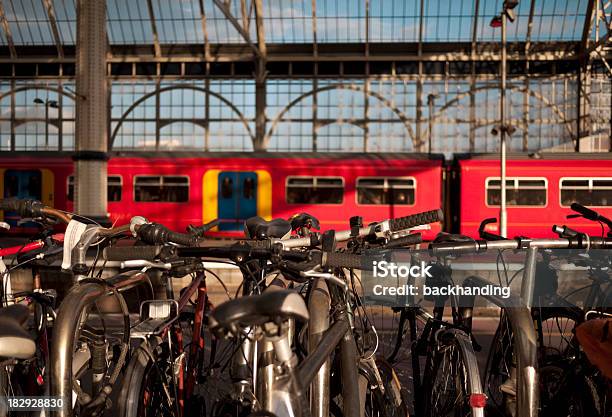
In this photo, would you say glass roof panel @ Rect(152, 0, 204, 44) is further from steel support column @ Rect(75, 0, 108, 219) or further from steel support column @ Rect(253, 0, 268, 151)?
steel support column @ Rect(75, 0, 108, 219)

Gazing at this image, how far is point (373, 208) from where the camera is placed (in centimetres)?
2028

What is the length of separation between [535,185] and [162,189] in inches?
434

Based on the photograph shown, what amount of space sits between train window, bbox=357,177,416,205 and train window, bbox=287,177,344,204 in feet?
2.05

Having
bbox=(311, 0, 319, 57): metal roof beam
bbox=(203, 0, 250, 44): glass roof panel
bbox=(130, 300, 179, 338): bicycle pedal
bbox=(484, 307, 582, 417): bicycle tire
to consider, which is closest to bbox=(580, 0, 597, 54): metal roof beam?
bbox=(311, 0, 319, 57): metal roof beam

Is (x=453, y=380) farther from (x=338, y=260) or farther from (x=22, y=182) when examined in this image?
(x=22, y=182)

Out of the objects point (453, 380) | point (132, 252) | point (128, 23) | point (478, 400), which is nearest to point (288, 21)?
point (128, 23)

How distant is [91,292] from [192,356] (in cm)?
95

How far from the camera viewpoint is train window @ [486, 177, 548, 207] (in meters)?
20.0

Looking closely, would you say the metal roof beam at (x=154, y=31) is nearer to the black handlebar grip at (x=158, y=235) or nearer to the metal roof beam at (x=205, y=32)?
the metal roof beam at (x=205, y=32)

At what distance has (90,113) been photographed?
14.7 meters

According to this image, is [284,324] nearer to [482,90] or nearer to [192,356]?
[192,356]

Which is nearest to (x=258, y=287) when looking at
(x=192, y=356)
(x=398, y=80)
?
(x=192, y=356)

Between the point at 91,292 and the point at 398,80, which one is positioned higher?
the point at 398,80

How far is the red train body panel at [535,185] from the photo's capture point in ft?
63.7
